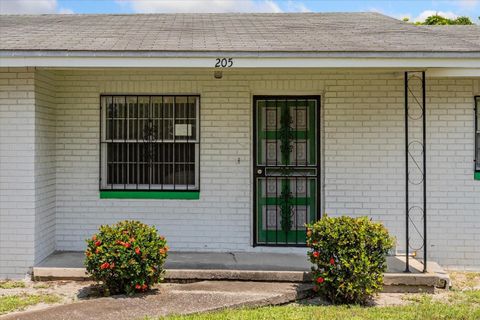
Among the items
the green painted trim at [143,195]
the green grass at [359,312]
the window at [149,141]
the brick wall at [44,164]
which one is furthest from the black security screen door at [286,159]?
the brick wall at [44,164]

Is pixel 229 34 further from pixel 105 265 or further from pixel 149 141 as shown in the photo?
pixel 105 265

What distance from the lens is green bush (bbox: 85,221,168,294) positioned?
20.4 feet

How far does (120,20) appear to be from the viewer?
9672 millimetres

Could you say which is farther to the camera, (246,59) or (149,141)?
(149,141)

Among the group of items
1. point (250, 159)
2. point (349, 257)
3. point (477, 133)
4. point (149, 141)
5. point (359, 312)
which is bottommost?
point (359, 312)

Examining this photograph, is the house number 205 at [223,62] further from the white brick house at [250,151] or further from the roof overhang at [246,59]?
the white brick house at [250,151]

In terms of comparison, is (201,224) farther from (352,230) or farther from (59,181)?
(352,230)

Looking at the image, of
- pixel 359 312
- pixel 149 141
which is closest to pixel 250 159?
pixel 149 141

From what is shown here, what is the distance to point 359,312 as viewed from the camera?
597cm

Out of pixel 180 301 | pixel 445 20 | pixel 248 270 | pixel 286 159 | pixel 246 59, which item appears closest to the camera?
pixel 180 301

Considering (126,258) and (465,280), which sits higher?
(126,258)

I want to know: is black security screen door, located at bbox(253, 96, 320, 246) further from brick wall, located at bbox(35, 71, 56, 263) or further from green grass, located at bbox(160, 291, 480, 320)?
brick wall, located at bbox(35, 71, 56, 263)

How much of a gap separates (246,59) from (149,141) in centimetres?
238

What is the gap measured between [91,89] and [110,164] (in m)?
1.15
